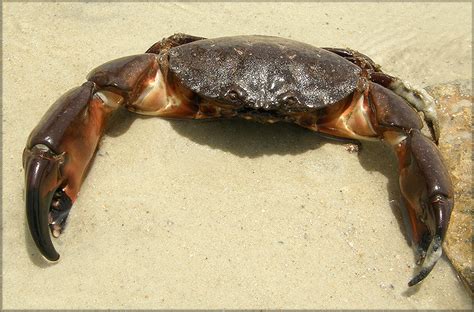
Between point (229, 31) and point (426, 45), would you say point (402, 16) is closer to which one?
point (426, 45)

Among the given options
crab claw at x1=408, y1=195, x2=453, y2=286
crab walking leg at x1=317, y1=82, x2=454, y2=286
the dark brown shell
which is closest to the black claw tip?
the dark brown shell

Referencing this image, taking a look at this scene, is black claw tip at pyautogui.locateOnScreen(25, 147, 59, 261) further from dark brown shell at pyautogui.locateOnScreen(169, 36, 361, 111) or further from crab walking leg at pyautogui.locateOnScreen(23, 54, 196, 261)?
dark brown shell at pyautogui.locateOnScreen(169, 36, 361, 111)

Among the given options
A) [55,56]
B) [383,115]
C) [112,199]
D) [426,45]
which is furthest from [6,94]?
[426,45]

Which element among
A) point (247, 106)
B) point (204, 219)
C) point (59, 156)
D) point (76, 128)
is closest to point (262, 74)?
point (247, 106)

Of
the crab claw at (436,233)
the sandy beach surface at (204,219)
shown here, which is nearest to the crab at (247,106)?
the crab claw at (436,233)

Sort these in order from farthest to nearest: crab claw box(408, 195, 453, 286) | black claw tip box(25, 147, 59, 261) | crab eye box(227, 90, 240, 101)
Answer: crab eye box(227, 90, 240, 101) → crab claw box(408, 195, 453, 286) → black claw tip box(25, 147, 59, 261)

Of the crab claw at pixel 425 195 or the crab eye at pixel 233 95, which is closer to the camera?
the crab claw at pixel 425 195

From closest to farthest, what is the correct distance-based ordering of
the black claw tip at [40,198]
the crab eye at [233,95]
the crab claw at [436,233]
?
the black claw tip at [40,198] < the crab claw at [436,233] < the crab eye at [233,95]

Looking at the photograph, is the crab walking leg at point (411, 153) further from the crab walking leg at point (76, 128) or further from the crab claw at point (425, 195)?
the crab walking leg at point (76, 128)
